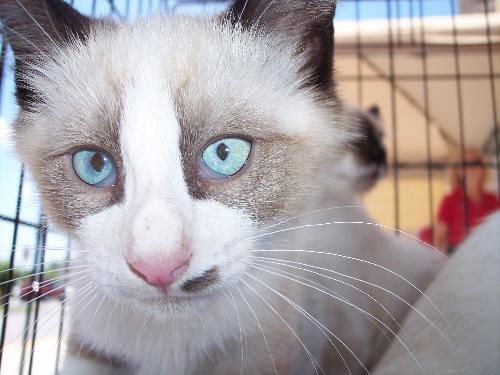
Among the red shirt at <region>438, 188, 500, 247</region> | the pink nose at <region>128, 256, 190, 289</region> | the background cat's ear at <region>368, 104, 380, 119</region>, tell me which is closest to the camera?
the pink nose at <region>128, 256, 190, 289</region>

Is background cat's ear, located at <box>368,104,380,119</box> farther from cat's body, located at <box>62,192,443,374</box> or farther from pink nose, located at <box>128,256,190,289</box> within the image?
pink nose, located at <box>128,256,190,289</box>

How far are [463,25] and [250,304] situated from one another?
92cm

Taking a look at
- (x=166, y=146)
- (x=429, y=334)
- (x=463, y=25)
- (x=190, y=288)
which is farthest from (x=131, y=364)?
(x=463, y=25)

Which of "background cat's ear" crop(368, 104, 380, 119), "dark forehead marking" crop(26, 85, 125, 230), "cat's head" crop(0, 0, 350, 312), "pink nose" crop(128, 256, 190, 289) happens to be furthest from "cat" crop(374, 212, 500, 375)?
"background cat's ear" crop(368, 104, 380, 119)

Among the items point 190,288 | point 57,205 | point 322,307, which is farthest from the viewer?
point 322,307

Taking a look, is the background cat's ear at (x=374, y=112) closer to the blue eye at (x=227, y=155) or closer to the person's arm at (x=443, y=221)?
the person's arm at (x=443, y=221)

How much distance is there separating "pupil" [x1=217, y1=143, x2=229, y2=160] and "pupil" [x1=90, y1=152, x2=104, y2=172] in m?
0.16

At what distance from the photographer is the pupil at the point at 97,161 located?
665 millimetres

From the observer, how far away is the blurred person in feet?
4.69

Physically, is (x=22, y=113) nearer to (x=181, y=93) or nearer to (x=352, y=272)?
(x=181, y=93)

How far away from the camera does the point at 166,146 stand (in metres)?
0.62

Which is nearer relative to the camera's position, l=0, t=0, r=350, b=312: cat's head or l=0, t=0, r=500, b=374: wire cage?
l=0, t=0, r=350, b=312: cat's head

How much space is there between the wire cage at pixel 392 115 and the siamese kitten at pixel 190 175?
45 mm

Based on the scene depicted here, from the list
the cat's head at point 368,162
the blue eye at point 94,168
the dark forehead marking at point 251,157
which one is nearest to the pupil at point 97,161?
the blue eye at point 94,168
